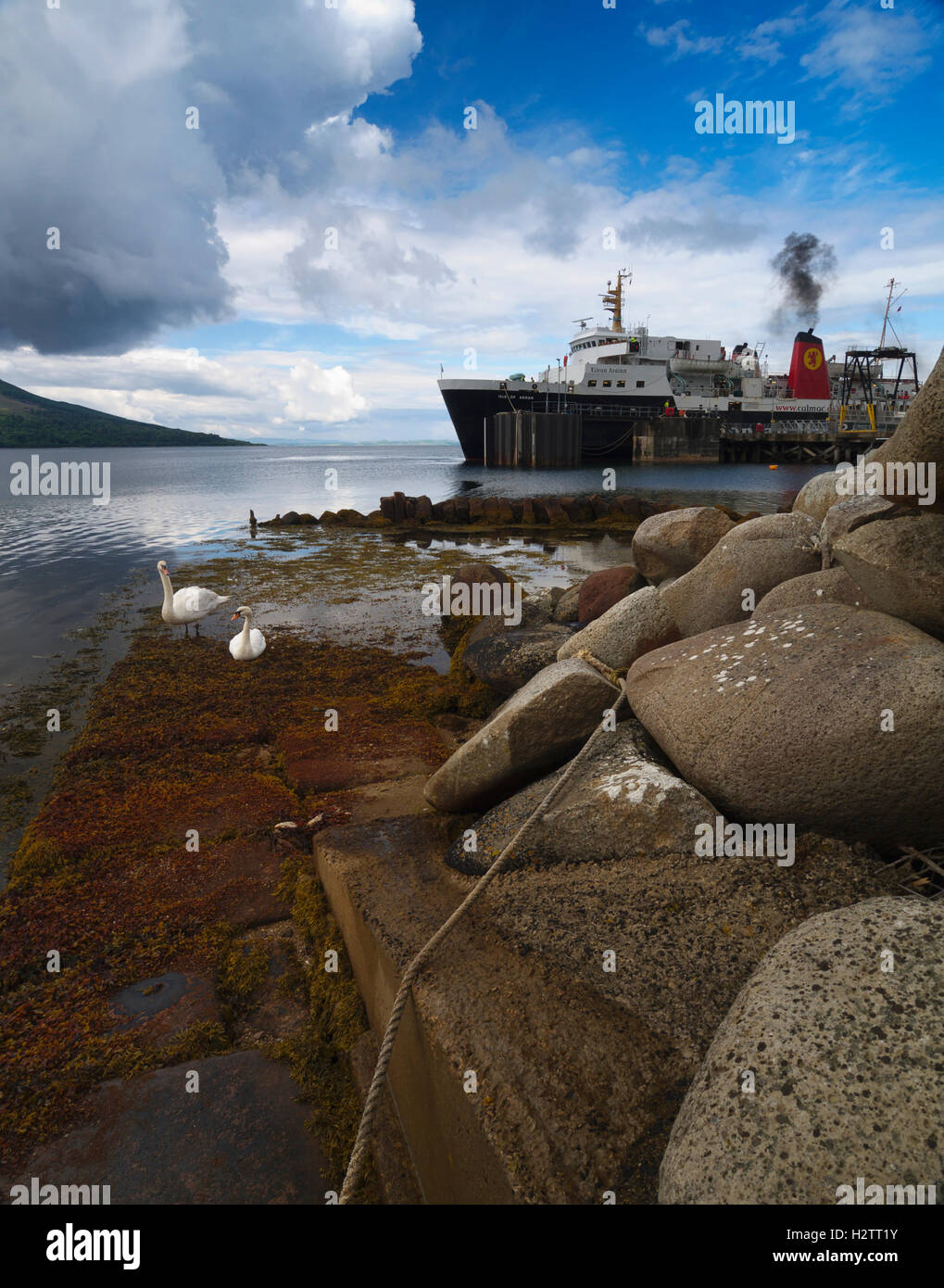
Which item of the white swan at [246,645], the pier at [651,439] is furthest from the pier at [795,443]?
the white swan at [246,645]

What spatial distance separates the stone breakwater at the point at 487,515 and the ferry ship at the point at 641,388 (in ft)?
109

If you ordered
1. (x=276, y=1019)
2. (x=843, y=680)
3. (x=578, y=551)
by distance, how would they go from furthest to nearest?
(x=578, y=551), (x=276, y=1019), (x=843, y=680)

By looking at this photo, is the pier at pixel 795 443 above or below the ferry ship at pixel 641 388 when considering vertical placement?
below

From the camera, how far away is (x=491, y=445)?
199ft

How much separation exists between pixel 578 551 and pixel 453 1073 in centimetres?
1677

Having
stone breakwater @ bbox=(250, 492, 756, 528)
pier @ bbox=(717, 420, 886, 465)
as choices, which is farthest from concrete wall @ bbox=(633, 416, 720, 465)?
stone breakwater @ bbox=(250, 492, 756, 528)

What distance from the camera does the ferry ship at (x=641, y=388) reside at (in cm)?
5597

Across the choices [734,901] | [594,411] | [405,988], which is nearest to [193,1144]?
[405,988]

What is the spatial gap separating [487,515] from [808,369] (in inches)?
2056

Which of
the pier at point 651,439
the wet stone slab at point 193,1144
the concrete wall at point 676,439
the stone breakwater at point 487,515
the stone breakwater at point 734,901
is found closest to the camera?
the stone breakwater at point 734,901

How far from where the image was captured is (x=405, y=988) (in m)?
2.28

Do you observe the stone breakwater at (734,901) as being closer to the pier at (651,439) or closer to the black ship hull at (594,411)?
the pier at (651,439)
